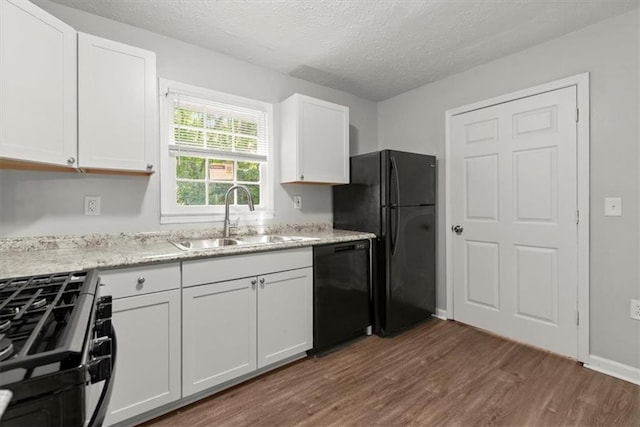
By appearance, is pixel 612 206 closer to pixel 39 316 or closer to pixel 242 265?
pixel 242 265

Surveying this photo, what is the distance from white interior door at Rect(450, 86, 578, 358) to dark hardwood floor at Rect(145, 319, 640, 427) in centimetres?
35

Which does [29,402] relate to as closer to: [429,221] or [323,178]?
[323,178]

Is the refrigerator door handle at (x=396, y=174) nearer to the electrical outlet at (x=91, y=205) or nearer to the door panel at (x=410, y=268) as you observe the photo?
the door panel at (x=410, y=268)

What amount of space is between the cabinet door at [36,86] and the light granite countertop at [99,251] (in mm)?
515

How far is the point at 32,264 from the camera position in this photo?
1.39 m

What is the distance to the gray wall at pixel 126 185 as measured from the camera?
178 centimetres

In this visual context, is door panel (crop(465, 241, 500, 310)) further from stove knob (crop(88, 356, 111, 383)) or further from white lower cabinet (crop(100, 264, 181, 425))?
stove knob (crop(88, 356, 111, 383))

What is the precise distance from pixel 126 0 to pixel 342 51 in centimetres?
153

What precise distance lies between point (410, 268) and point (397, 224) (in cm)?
47

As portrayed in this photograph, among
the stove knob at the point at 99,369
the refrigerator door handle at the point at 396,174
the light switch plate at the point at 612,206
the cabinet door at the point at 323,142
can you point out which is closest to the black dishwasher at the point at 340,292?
the refrigerator door handle at the point at 396,174

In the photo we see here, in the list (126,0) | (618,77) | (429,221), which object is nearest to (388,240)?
(429,221)

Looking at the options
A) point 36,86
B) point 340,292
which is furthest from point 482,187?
point 36,86

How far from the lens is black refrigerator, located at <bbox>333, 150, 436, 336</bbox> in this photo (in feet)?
8.69

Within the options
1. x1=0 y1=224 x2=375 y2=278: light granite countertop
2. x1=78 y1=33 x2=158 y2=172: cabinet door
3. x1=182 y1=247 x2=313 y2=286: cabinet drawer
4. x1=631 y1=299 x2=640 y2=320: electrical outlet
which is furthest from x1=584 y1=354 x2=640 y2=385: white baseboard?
x1=78 y1=33 x2=158 y2=172: cabinet door
